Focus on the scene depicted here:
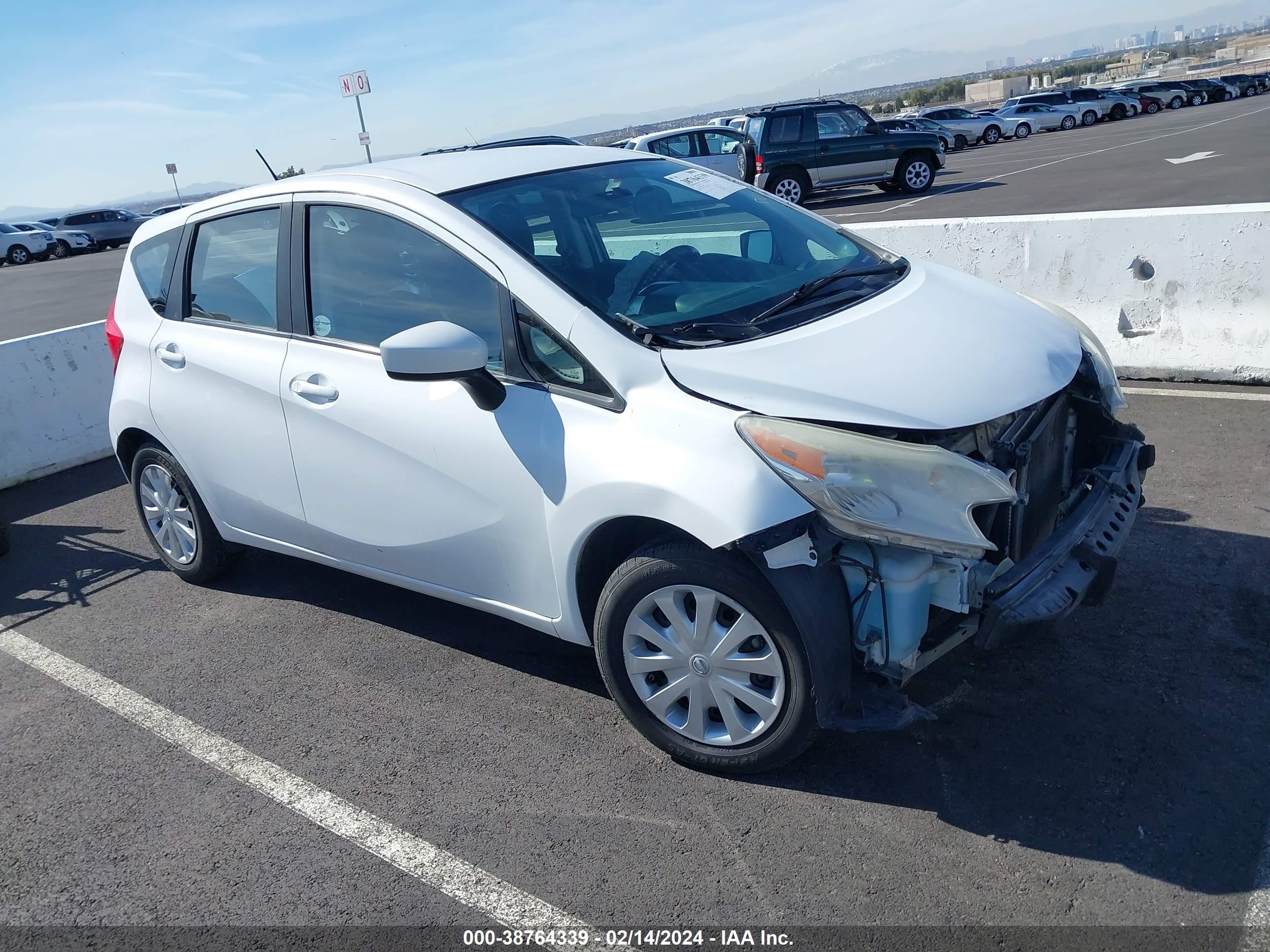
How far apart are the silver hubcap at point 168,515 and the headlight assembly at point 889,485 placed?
3.23 meters

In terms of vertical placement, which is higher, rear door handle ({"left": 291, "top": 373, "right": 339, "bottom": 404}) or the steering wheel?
the steering wheel

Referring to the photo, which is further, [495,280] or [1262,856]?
[495,280]

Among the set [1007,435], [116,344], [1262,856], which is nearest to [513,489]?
[1007,435]

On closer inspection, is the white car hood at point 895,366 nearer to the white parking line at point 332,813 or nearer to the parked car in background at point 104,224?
the white parking line at point 332,813

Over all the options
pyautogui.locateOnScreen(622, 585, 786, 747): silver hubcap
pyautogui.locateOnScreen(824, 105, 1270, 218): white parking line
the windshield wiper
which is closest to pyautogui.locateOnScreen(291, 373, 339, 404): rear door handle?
pyautogui.locateOnScreen(622, 585, 786, 747): silver hubcap

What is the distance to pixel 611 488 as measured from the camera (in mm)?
2943

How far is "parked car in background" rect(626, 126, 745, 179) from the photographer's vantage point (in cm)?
1972

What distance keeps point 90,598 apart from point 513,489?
2967 mm

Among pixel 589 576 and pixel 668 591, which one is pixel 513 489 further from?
pixel 668 591

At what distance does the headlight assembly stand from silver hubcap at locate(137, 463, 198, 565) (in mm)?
3230

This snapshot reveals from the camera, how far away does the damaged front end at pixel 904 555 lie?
266 cm

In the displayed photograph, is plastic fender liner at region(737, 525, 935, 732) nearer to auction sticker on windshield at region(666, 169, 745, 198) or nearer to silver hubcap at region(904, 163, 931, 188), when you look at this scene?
auction sticker on windshield at region(666, 169, 745, 198)

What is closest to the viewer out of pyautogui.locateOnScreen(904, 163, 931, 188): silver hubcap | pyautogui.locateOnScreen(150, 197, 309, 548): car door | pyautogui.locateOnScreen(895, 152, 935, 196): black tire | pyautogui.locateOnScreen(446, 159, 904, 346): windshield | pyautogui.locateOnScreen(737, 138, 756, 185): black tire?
pyautogui.locateOnScreen(446, 159, 904, 346): windshield

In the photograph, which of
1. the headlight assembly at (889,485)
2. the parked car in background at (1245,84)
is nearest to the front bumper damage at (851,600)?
the headlight assembly at (889,485)
